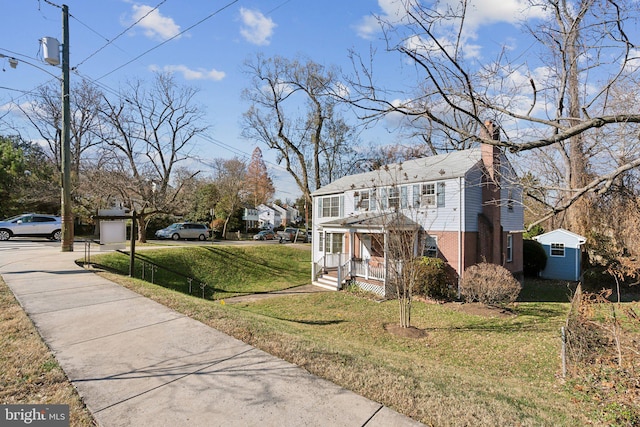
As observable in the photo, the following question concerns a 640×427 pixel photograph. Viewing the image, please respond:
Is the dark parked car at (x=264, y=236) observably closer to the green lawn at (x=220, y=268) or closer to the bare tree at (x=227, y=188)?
the bare tree at (x=227, y=188)

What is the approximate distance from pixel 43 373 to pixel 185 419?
1.97m

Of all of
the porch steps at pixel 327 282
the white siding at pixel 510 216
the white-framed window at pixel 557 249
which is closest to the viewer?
the white siding at pixel 510 216

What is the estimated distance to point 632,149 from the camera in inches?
240

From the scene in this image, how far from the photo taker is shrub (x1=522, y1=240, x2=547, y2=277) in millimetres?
20622

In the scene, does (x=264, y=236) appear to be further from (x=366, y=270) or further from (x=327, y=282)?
(x=366, y=270)

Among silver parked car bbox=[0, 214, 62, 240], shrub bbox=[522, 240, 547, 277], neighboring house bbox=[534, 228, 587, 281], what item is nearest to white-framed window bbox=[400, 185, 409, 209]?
shrub bbox=[522, 240, 547, 277]

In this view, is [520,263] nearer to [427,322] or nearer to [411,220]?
[411,220]

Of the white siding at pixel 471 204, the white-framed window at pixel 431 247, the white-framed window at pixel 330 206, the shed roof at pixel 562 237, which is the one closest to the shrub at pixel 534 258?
the shed roof at pixel 562 237

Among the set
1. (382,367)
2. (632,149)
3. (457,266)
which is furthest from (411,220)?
(382,367)

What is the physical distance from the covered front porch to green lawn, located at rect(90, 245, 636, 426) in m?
1.22

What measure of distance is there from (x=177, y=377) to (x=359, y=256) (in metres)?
16.0

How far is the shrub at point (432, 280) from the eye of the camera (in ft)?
46.2

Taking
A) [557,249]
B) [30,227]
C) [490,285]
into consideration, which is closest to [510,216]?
[557,249]

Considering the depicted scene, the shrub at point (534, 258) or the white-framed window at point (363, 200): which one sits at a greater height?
the white-framed window at point (363, 200)
